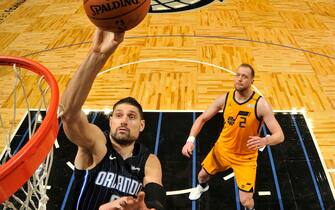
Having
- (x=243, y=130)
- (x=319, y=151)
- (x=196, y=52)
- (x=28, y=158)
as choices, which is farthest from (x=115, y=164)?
(x=196, y=52)

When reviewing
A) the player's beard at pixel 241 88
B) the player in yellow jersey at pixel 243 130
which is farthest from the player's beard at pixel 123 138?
the player's beard at pixel 241 88

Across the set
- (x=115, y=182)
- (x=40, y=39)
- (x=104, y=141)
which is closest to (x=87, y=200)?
(x=115, y=182)

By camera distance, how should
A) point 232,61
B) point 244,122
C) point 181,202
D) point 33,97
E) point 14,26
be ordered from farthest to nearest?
point 14,26 → point 232,61 → point 33,97 → point 181,202 → point 244,122

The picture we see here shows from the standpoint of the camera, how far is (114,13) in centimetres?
216

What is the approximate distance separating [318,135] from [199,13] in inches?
200

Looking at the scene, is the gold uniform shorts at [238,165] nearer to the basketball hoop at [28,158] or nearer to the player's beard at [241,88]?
the player's beard at [241,88]

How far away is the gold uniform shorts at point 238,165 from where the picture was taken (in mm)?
3395

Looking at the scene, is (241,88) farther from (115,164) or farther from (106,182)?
(106,182)

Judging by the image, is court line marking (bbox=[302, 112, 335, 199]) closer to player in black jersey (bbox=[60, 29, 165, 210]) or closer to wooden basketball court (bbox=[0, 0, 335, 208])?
wooden basketball court (bbox=[0, 0, 335, 208])

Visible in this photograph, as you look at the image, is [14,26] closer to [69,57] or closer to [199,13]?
[69,57]

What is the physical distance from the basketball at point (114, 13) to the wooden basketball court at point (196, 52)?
3.16 meters

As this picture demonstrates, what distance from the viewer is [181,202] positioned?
382 cm

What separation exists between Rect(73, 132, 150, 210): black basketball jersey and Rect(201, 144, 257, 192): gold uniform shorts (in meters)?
1.37

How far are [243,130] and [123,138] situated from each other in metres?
1.46
